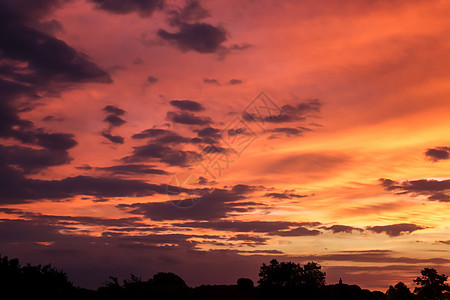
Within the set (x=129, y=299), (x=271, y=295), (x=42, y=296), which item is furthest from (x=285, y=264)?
(x=42, y=296)

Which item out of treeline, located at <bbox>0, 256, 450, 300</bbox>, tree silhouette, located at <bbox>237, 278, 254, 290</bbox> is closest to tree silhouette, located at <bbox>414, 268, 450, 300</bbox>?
treeline, located at <bbox>0, 256, 450, 300</bbox>

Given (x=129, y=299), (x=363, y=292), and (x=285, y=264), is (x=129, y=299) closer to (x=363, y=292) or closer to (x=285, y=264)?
(x=285, y=264)

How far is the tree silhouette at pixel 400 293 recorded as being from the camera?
12900 cm

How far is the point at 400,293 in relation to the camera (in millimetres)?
130125

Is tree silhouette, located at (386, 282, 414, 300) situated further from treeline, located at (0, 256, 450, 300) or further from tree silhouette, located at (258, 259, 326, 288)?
tree silhouette, located at (258, 259, 326, 288)

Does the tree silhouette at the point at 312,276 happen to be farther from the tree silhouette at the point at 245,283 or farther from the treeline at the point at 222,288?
the tree silhouette at the point at 245,283

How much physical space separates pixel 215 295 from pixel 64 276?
84.0 m

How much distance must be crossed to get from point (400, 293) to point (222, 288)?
206 feet

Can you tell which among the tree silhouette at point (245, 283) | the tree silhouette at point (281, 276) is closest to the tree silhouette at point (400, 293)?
the tree silhouette at point (281, 276)

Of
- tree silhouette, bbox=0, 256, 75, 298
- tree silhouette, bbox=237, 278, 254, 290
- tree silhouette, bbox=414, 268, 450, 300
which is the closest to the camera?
tree silhouette, bbox=0, 256, 75, 298

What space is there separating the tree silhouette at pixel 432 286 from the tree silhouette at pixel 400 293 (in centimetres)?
1006

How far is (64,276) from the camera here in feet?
275

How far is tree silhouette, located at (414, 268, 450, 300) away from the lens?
4643 inches

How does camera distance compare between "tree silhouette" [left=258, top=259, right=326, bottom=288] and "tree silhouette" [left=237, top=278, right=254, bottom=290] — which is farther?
"tree silhouette" [left=237, top=278, right=254, bottom=290]
